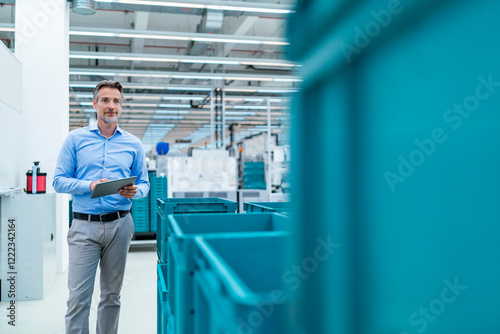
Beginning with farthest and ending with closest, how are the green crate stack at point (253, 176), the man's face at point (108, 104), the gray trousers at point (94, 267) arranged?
the green crate stack at point (253, 176) → the man's face at point (108, 104) → the gray trousers at point (94, 267)

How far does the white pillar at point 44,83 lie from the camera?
497cm

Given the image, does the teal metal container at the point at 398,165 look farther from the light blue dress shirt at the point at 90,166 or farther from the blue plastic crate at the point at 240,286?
the light blue dress shirt at the point at 90,166

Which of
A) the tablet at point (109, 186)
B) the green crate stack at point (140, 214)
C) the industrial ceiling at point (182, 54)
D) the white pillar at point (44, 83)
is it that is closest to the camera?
the tablet at point (109, 186)

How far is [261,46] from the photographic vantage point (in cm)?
921

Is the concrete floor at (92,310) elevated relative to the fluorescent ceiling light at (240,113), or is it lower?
lower

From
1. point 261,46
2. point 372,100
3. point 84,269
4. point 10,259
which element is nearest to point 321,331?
point 372,100

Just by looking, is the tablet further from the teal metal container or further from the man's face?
the teal metal container

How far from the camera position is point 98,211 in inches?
92.5

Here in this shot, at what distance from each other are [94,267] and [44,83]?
3.60 m

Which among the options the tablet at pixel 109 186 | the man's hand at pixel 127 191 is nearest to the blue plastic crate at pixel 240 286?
the tablet at pixel 109 186

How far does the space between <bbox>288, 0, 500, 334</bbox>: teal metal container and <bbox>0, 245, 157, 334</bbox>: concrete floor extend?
2.91 meters

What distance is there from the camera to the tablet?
6.81 ft

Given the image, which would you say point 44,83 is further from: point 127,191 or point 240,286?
point 240,286

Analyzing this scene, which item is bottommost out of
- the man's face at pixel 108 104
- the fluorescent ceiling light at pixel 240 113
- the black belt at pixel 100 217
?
the black belt at pixel 100 217
